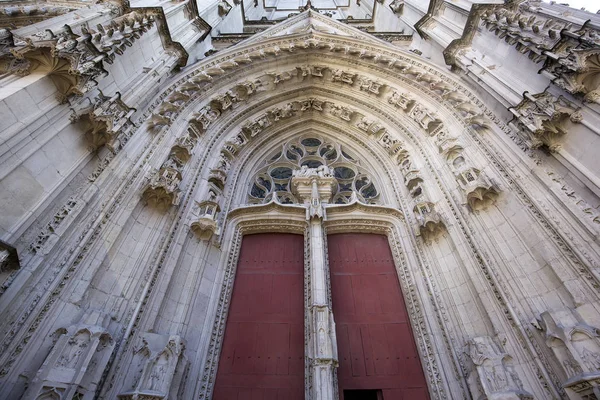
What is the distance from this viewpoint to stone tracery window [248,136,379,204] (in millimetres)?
8438

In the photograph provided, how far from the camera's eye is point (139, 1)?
894cm

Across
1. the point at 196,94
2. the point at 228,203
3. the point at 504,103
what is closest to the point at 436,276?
the point at 504,103

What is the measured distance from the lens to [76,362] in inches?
143

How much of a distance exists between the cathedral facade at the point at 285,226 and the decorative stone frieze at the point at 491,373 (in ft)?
0.13

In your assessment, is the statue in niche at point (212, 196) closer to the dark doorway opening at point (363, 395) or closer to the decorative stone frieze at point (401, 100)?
the dark doorway opening at point (363, 395)

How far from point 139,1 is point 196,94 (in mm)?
3414

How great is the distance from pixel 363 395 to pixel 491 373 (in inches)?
79.3

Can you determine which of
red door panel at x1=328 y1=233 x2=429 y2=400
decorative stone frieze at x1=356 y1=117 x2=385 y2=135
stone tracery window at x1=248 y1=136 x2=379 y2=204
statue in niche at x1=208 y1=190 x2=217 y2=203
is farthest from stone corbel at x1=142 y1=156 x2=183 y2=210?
decorative stone frieze at x1=356 y1=117 x2=385 y2=135

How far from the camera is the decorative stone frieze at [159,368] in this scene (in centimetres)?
397

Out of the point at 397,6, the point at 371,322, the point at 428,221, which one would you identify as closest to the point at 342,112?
the point at 428,221

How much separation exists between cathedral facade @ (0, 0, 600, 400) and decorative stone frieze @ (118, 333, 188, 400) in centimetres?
3

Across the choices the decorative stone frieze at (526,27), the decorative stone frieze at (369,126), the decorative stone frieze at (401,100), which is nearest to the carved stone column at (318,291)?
the decorative stone frieze at (369,126)

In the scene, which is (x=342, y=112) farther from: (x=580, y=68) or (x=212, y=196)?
(x=580, y=68)

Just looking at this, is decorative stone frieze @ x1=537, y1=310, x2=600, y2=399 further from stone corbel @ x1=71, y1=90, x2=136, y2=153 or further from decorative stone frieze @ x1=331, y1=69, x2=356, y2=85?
decorative stone frieze @ x1=331, y1=69, x2=356, y2=85
